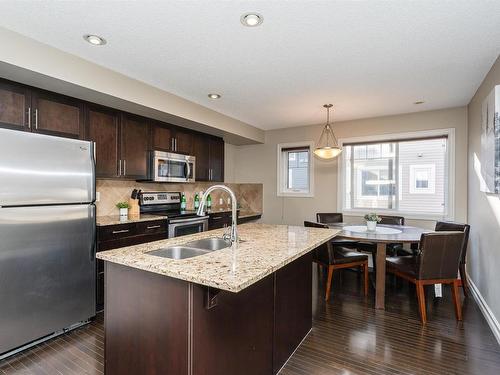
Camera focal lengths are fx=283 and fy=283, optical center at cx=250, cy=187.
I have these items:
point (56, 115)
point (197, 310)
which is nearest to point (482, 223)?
point (197, 310)

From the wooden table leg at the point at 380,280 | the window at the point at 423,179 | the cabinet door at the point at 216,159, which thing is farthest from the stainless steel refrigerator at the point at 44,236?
the window at the point at 423,179

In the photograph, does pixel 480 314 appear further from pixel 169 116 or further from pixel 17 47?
pixel 17 47

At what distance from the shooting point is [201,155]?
4617mm

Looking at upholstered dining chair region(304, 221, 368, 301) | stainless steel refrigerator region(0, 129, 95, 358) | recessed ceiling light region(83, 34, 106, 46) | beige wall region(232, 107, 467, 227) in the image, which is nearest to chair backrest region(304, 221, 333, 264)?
upholstered dining chair region(304, 221, 368, 301)

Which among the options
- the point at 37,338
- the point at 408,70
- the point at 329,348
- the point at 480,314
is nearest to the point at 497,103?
the point at 408,70

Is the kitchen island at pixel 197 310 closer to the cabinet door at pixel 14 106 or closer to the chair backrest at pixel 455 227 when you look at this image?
the cabinet door at pixel 14 106

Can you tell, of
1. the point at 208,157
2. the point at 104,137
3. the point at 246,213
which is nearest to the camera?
the point at 104,137

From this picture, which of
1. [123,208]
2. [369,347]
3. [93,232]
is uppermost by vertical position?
[123,208]

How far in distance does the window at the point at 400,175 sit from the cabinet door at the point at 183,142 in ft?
8.22

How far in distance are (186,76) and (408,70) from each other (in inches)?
86.3

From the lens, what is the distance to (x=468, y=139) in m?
3.82

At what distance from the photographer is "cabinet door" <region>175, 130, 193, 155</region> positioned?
414 centimetres

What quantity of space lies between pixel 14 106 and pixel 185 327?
7.73 feet

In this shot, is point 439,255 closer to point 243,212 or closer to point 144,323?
point 144,323
